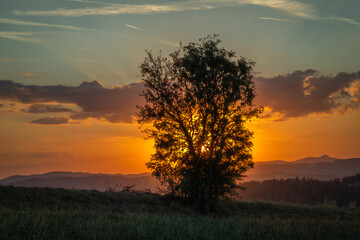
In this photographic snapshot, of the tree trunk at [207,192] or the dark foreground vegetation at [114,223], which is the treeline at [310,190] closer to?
the tree trunk at [207,192]

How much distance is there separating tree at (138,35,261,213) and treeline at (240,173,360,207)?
54.6 m

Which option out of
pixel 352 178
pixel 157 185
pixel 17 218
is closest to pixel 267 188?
pixel 352 178

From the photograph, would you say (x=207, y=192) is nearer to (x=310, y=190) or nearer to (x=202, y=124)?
(x=202, y=124)

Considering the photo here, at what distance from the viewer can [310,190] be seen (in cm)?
9912

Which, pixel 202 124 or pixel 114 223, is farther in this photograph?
pixel 202 124

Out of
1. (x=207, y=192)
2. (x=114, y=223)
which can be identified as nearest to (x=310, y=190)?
(x=207, y=192)

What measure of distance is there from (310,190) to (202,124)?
2977 inches

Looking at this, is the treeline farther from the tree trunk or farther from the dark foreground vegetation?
the dark foreground vegetation

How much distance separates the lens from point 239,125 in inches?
1293

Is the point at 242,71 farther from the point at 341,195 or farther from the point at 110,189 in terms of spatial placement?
the point at 341,195

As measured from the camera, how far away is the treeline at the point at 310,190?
88438 millimetres

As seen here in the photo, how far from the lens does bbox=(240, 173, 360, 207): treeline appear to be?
290 ft

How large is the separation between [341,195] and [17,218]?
86.6 m

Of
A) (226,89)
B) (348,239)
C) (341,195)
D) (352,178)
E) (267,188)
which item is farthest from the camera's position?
(267,188)
